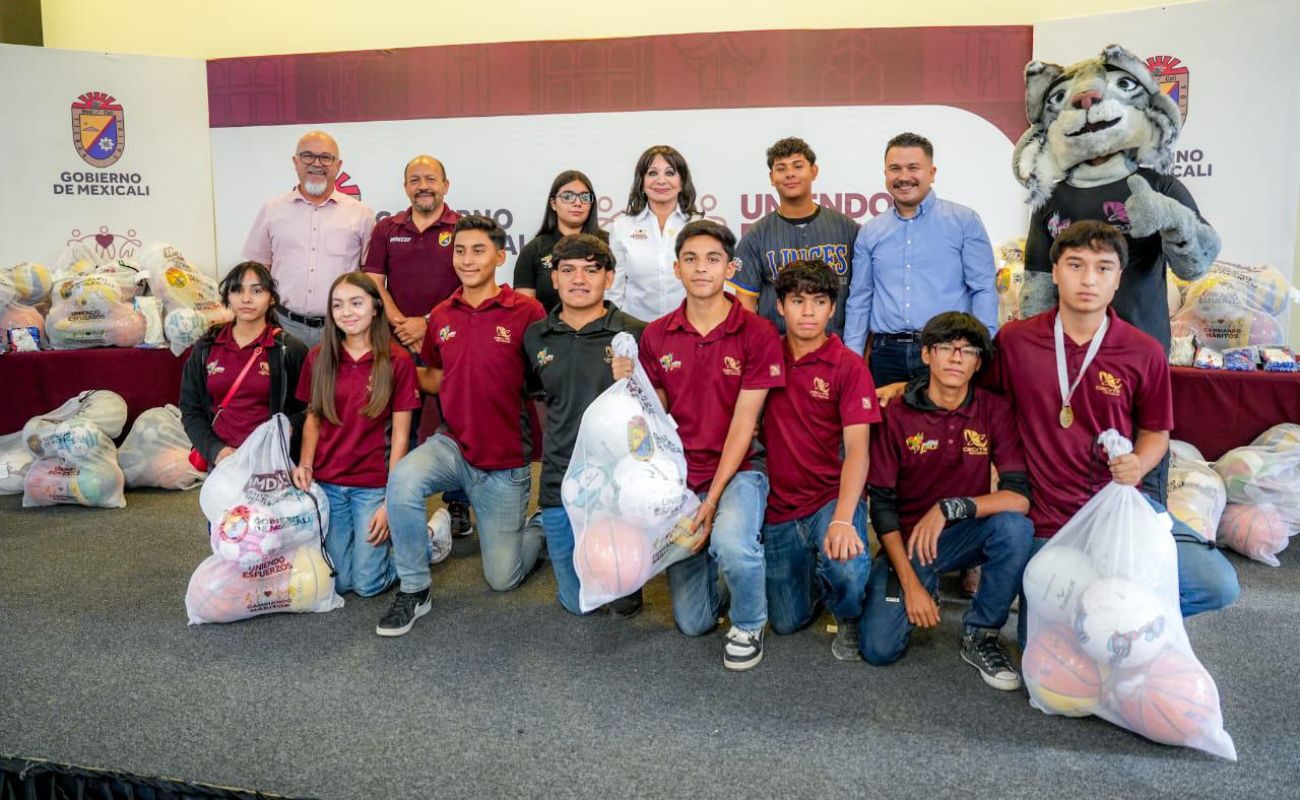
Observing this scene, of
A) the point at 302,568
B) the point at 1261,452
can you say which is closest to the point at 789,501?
the point at 302,568

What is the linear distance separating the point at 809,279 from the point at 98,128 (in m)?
4.70

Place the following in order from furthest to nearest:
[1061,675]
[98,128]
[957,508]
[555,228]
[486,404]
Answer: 1. [98,128]
2. [555,228]
3. [486,404]
4. [957,508]
5. [1061,675]

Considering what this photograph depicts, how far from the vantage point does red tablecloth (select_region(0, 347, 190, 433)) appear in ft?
13.9

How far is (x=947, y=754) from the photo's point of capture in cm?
185

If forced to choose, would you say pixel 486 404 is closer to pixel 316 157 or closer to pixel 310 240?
pixel 310 240

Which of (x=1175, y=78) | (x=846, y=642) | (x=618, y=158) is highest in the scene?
(x=1175, y=78)

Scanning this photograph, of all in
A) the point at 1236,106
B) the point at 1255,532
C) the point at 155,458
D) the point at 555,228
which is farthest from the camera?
the point at 1236,106

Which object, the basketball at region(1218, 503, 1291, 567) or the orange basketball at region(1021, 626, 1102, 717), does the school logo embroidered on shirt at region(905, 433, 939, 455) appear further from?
the basketball at region(1218, 503, 1291, 567)

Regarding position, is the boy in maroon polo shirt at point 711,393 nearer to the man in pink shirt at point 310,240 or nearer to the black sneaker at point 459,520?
the black sneaker at point 459,520

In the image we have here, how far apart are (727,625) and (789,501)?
15.6 inches

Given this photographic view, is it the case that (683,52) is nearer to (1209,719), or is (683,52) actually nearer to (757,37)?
(757,37)

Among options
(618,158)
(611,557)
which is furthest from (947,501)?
(618,158)

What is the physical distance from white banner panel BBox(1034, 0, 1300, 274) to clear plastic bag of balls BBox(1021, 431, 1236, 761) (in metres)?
3.09

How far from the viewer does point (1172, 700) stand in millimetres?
1792
